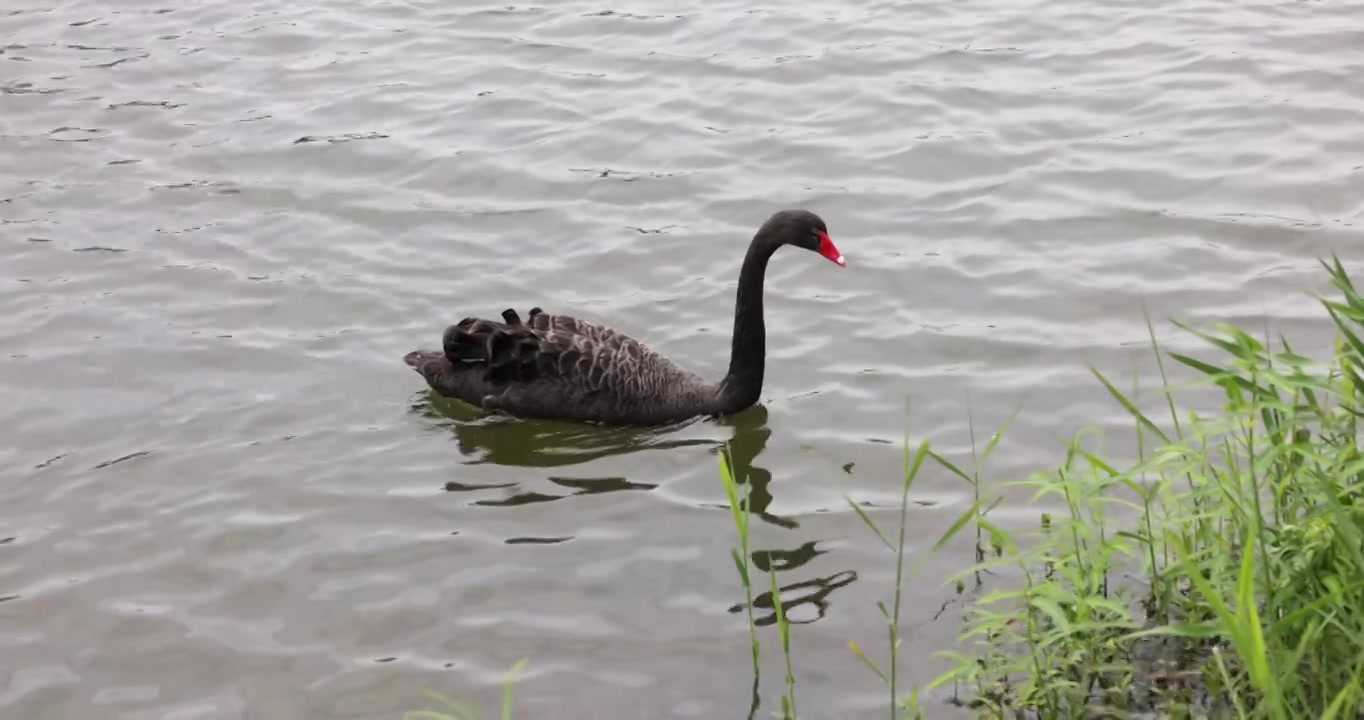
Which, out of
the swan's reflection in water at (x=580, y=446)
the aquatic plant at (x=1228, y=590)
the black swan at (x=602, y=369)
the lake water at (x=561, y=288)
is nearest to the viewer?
the aquatic plant at (x=1228, y=590)

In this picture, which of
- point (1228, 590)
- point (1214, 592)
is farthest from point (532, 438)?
point (1214, 592)

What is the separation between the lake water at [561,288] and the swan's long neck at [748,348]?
0.12m

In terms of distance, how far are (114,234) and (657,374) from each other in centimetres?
333

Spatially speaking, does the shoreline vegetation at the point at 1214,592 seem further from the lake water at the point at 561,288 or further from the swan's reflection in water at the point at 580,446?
the swan's reflection in water at the point at 580,446

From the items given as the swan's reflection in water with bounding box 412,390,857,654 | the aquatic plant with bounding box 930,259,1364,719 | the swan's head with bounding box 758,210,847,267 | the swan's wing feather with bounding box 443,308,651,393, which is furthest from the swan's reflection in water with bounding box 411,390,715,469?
the aquatic plant with bounding box 930,259,1364,719

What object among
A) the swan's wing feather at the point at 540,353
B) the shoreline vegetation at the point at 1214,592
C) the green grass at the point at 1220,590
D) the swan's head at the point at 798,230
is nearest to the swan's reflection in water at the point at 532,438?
the swan's wing feather at the point at 540,353

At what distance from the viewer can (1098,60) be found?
371 inches

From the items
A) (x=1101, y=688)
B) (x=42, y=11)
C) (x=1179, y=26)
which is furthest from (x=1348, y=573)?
(x=42, y=11)

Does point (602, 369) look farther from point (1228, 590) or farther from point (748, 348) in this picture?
point (1228, 590)

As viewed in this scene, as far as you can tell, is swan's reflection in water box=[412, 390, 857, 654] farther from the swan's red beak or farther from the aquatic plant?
the aquatic plant

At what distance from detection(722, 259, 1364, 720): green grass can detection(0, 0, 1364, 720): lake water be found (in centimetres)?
67

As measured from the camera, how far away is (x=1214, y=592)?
3.11 m

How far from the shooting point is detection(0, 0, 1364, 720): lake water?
4.93 metres

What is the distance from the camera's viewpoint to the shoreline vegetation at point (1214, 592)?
3.22m
